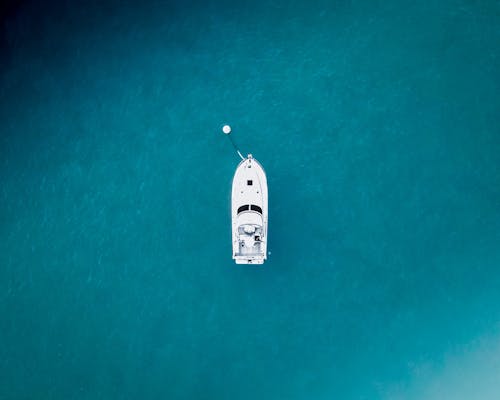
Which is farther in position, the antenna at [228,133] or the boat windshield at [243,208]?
the antenna at [228,133]

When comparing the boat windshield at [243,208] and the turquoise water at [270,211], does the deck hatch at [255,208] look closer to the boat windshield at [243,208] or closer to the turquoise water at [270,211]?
the boat windshield at [243,208]

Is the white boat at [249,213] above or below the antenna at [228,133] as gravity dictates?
below

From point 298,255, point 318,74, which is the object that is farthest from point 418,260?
point 318,74

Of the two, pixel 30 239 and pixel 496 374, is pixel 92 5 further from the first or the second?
pixel 496 374

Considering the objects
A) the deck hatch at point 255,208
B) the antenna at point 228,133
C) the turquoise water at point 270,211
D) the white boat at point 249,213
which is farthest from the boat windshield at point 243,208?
the antenna at point 228,133

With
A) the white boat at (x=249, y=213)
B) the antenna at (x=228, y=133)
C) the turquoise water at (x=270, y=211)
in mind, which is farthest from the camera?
the antenna at (x=228, y=133)

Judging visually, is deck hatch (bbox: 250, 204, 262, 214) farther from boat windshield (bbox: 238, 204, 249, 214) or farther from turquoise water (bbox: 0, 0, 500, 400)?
turquoise water (bbox: 0, 0, 500, 400)

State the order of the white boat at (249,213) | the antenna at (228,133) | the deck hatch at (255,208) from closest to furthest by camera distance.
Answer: the white boat at (249,213), the deck hatch at (255,208), the antenna at (228,133)
